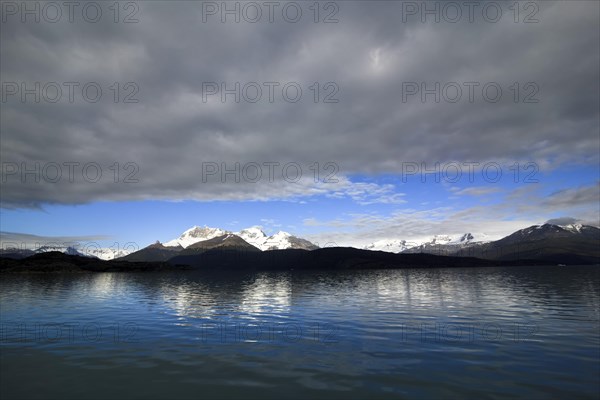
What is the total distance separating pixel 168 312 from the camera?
167 feet

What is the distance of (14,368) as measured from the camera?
74.0 feet

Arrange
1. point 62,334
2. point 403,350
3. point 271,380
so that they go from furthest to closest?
point 62,334 → point 403,350 → point 271,380

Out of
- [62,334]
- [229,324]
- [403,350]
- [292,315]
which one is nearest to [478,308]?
[292,315]

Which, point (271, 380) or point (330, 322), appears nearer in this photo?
point (271, 380)

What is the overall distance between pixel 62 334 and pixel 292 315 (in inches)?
1028

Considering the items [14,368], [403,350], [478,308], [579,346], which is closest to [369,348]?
[403,350]

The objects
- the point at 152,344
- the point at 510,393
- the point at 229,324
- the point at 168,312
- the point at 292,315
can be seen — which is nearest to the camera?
the point at 510,393

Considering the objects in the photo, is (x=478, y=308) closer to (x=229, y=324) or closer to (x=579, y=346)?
(x=579, y=346)

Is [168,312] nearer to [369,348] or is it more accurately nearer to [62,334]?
[62,334]

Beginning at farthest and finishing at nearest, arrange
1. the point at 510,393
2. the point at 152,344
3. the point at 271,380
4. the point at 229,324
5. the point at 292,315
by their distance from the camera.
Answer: the point at 292,315, the point at 229,324, the point at 152,344, the point at 271,380, the point at 510,393

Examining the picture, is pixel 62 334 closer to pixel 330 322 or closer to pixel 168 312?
pixel 168 312

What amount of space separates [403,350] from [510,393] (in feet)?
31.4

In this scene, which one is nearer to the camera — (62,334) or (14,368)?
(14,368)

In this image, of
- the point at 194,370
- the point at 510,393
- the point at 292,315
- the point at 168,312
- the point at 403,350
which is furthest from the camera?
the point at 168,312
